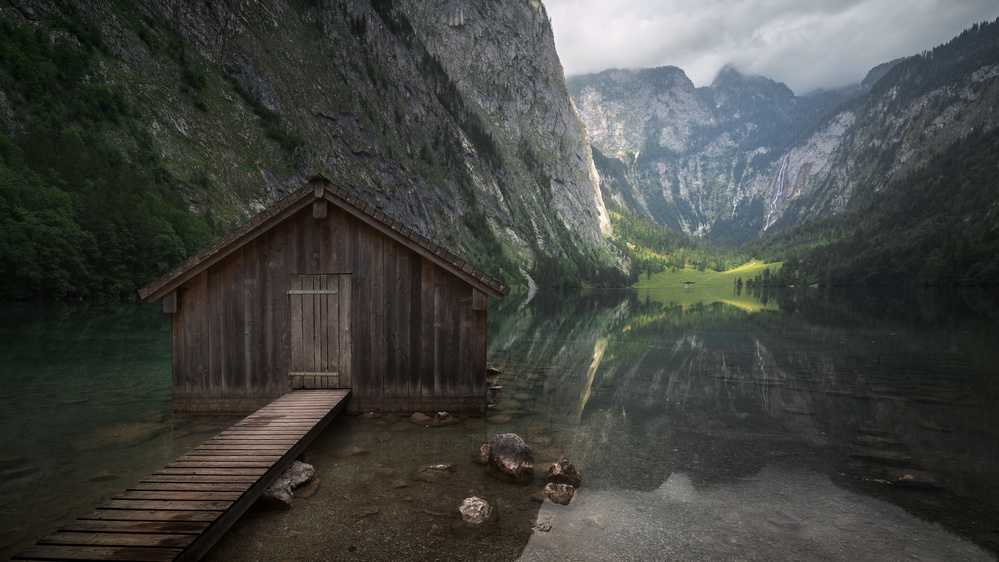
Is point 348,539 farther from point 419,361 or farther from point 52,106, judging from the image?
point 52,106

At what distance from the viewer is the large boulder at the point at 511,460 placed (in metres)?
8.53

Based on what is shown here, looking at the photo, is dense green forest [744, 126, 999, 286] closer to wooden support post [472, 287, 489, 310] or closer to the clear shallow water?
wooden support post [472, 287, 489, 310]

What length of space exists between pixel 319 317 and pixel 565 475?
712 centimetres

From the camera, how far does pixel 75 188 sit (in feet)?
192

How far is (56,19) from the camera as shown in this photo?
74938 mm

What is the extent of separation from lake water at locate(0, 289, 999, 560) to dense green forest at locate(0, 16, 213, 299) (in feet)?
119

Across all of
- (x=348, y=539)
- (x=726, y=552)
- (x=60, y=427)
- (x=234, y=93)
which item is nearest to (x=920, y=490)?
(x=726, y=552)

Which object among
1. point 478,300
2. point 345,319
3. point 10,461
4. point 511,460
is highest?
point 478,300

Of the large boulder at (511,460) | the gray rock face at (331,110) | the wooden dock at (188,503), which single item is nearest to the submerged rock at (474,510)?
Result: the large boulder at (511,460)

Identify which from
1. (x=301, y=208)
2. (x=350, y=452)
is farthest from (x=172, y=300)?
(x=350, y=452)

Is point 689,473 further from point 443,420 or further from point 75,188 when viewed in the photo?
point 75,188

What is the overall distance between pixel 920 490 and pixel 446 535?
27.7 feet

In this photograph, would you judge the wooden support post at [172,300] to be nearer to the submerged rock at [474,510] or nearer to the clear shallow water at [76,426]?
the clear shallow water at [76,426]

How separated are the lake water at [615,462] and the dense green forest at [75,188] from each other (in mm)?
36305
